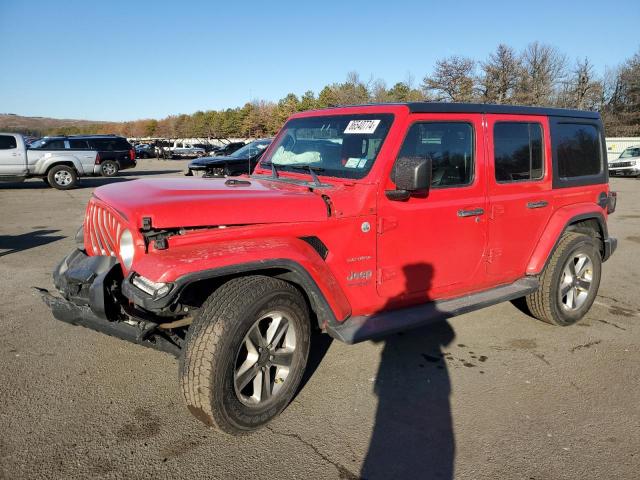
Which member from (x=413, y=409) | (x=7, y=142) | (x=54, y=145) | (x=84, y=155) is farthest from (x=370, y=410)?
(x=54, y=145)

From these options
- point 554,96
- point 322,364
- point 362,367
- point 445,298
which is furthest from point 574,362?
point 554,96

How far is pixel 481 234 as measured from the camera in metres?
3.80

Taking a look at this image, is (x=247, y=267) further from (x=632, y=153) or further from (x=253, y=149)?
(x=632, y=153)

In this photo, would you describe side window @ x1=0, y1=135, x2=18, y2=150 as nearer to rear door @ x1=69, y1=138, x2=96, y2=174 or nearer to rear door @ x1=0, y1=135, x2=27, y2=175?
rear door @ x1=0, y1=135, x2=27, y2=175

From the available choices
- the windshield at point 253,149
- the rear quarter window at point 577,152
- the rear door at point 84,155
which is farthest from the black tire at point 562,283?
the rear door at point 84,155

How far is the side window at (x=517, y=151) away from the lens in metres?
3.92

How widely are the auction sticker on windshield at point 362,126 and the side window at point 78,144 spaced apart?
1729cm

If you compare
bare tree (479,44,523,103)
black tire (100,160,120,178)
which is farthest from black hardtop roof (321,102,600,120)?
bare tree (479,44,523,103)

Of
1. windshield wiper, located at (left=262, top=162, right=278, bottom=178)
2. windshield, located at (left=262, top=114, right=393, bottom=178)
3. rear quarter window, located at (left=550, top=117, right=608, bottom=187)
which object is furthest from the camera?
rear quarter window, located at (left=550, top=117, right=608, bottom=187)

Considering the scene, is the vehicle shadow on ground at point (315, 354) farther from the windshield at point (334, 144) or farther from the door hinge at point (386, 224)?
the windshield at point (334, 144)

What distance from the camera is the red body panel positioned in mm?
2713

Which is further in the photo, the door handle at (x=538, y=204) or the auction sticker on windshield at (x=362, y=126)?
the door handle at (x=538, y=204)

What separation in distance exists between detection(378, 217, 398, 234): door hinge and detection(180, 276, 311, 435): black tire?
78 cm

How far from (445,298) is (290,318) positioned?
143cm
